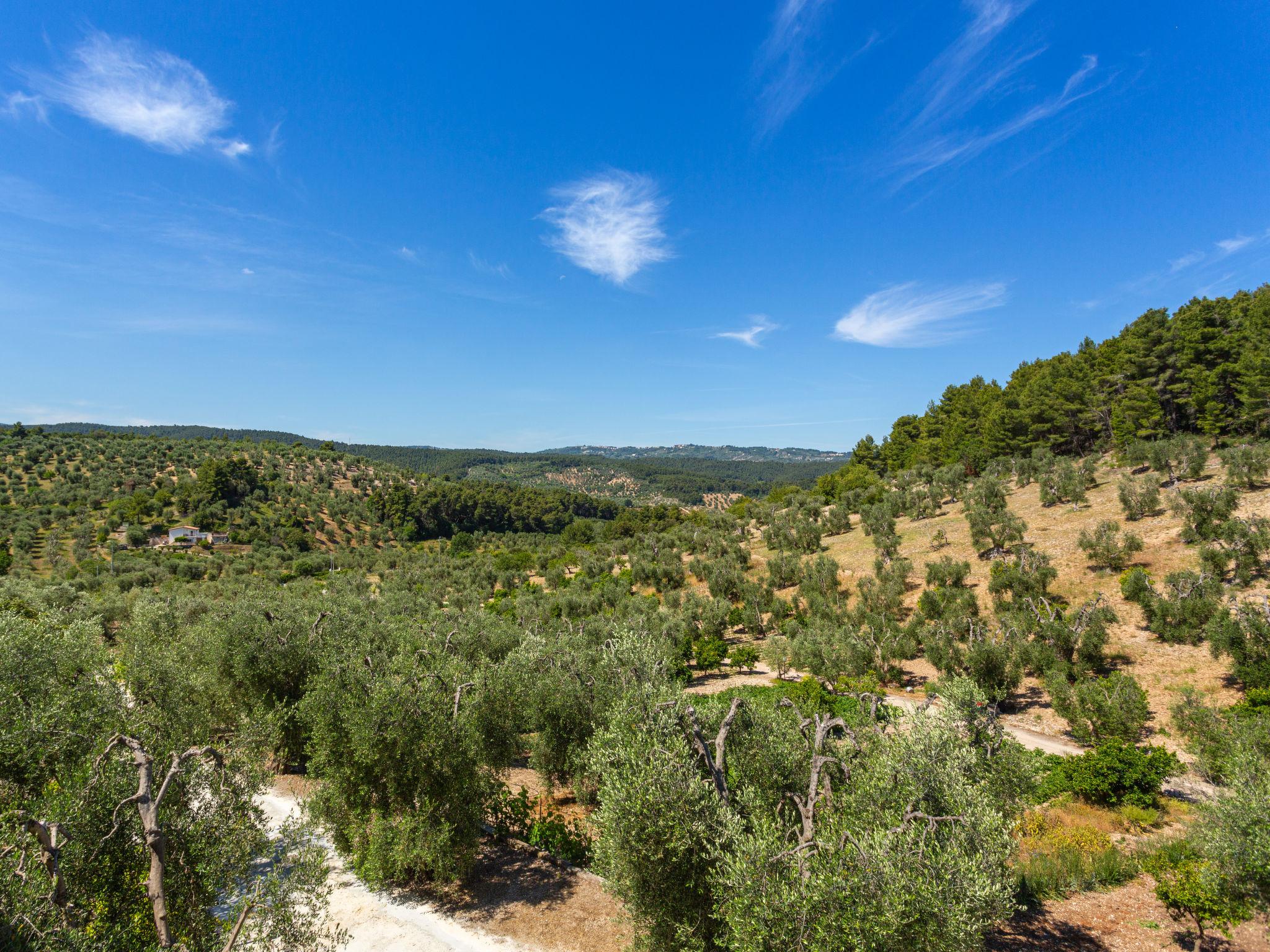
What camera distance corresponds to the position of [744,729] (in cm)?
1212

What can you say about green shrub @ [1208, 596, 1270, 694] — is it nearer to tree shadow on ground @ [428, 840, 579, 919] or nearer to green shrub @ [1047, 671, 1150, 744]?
green shrub @ [1047, 671, 1150, 744]

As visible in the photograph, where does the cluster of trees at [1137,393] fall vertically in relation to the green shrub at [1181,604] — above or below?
above

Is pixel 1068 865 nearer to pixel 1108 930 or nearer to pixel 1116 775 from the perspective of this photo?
pixel 1108 930

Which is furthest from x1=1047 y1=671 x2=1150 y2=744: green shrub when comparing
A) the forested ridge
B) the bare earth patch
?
the bare earth patch

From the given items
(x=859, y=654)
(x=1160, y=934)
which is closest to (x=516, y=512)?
(x=859, y=654)

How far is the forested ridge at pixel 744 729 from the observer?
8352mm

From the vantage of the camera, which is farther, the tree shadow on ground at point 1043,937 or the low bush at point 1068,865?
the low bush at point 1068,865

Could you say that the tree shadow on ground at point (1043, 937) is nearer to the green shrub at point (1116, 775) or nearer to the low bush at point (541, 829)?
the green shrub at point (1116, 775)

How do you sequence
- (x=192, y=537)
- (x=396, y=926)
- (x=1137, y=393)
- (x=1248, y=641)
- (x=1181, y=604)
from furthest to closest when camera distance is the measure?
(x=192, y=537) → (x=1137, y=393) → (x=1181, y=604) → (x=1248, y=641) → (x=396, y=926)

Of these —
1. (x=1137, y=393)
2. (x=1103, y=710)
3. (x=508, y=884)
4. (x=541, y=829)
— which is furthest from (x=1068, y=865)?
(x=1137, y=393)

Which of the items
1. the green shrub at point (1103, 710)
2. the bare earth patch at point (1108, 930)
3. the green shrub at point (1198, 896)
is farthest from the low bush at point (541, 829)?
the green shrub at point (1103, 710)

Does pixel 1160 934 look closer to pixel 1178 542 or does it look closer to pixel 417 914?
pixel 417 914

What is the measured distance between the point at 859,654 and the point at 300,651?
26.5 metres

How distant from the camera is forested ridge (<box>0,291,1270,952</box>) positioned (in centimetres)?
835
